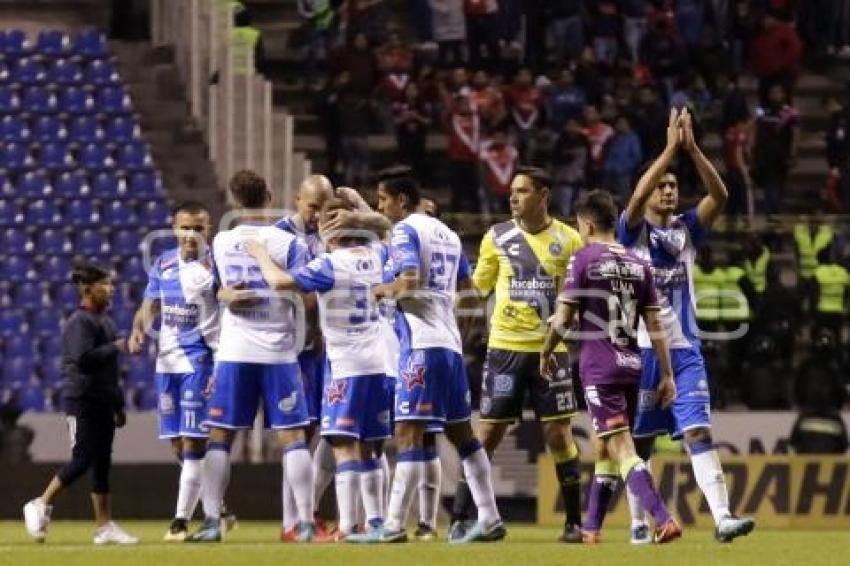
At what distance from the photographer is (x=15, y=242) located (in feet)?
88.3

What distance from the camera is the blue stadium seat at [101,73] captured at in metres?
29.7

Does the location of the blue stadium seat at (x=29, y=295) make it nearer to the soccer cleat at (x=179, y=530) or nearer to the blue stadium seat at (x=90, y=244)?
the blue stadium seat at (x=90, y=244)

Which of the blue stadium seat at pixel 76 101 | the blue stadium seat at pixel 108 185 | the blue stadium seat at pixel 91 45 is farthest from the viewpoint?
the blue stadium seat at pixel 91 45

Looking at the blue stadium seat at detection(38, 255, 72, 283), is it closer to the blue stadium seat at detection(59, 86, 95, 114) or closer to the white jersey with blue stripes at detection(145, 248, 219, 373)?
the blue stadium seat at detection(59, 86, 95, 114)

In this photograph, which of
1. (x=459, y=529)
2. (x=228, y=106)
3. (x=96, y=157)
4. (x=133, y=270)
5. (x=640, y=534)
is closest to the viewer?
(x=640, y=534)

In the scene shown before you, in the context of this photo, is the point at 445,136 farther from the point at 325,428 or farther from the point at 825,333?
the point at 325,428

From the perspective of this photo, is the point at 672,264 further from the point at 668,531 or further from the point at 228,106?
the point at 228,106

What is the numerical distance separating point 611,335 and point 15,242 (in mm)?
12341


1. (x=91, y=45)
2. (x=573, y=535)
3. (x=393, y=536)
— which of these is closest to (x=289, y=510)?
(x=393, y=536)

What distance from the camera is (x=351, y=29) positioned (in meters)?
30.6

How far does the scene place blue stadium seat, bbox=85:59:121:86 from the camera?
97.3 ft

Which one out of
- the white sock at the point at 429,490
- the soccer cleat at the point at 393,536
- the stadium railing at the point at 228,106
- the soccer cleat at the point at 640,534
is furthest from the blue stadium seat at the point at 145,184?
the soccer cleat at the point at 640,534

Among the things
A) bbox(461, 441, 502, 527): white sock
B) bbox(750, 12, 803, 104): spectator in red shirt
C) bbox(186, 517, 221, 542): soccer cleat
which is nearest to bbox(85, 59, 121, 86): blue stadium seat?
bbox(750, 12, 803, 104): spectator in red shirt

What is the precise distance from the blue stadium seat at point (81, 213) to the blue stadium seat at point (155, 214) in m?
0.50
